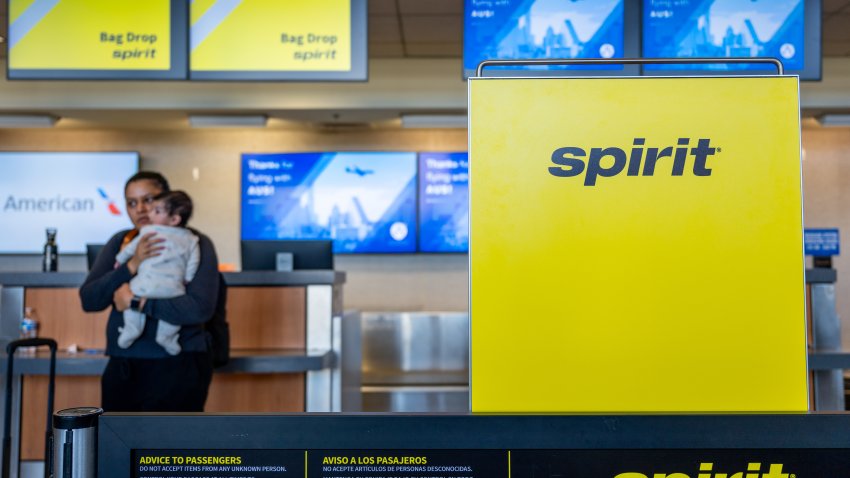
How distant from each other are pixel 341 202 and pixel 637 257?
5116 millimetres

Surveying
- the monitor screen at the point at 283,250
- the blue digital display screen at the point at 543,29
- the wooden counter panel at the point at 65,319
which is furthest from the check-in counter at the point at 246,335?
the blue digital display screen at the point at 543,29

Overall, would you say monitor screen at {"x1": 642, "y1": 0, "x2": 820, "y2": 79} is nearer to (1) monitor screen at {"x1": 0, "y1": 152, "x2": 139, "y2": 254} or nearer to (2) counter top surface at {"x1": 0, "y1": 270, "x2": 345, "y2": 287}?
(2) counter top surface at {"x1": 0, "y1": 270, "x2": 345, "y2": 287}

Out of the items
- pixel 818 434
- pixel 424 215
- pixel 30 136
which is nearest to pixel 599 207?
pixel 818 434

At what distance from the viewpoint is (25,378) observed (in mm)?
3498

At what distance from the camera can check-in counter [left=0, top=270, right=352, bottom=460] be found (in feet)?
11.5

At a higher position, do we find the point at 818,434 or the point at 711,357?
the point at 711,357

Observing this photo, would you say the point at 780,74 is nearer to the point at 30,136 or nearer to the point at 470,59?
the point at 470,59

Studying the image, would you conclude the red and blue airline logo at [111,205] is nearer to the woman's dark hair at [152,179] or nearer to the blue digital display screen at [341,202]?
the blue digital display screen at [341,202]

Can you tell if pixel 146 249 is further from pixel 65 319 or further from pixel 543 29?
pixel 543 29

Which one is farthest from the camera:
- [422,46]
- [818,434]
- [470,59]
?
[422,46]

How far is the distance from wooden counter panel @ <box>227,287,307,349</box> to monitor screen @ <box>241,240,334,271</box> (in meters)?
0.34

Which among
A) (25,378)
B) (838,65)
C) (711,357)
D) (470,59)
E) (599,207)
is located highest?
(838,65)

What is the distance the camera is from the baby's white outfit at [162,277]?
2438mm

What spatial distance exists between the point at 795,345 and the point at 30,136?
6.47 metres
